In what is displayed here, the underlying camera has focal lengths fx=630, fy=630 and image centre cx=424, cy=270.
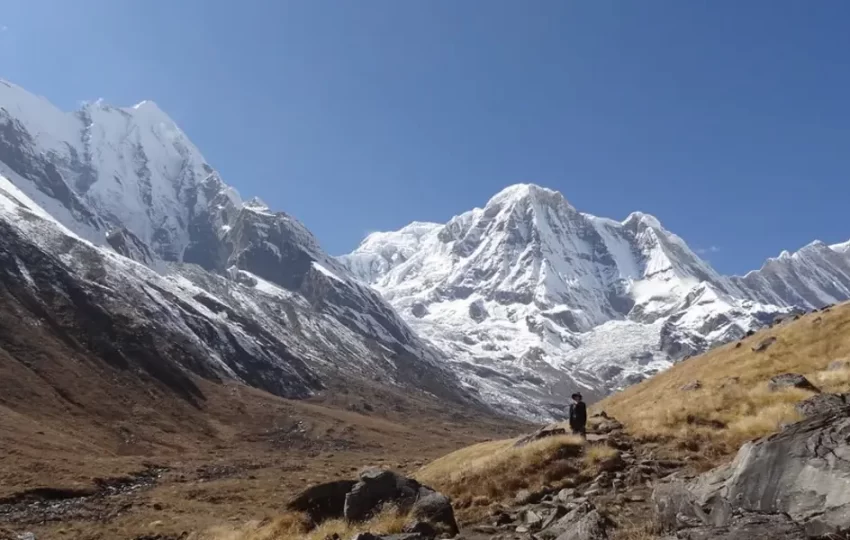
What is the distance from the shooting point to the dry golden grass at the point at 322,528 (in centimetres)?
1778

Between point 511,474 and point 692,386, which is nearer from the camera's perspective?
point 511,474

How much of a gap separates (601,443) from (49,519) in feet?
124

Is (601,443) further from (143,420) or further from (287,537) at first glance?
(143,420)

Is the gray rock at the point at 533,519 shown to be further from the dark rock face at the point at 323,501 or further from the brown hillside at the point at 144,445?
the brown hillside at the point at 144,445

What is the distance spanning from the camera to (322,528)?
783 inches

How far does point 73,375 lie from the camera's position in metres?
126

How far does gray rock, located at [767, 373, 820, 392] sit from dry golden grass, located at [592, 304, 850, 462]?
0.50m

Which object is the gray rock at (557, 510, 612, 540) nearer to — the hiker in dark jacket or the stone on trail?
the hiker in dark jacket

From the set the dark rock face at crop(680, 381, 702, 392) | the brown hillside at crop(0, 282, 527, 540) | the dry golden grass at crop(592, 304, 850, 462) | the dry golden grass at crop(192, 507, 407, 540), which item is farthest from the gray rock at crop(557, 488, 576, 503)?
the brown hillside at crop(0, 282, 527, 540)

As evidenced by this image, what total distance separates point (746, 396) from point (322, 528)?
20096 millimetres

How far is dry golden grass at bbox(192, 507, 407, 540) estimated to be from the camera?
58.3ft

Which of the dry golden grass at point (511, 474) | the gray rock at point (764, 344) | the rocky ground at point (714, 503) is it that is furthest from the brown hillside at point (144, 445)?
the gray rock at point (764, 344)

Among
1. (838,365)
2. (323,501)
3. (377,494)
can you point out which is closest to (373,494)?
(377,494)

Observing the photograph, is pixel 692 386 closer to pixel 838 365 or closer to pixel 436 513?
pixel 838 365
